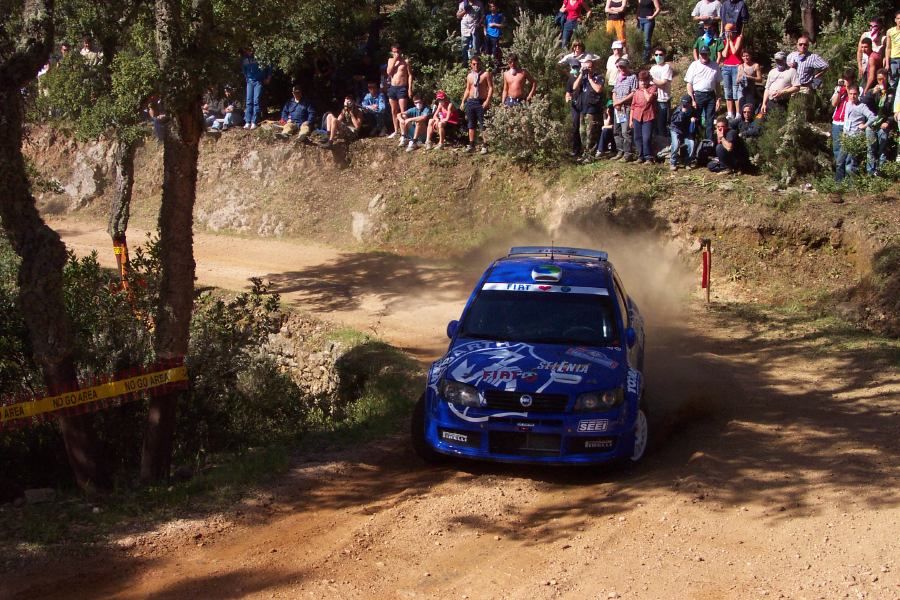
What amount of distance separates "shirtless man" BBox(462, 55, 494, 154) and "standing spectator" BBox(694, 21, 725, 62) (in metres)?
4.44

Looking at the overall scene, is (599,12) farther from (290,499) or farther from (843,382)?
(290,499)

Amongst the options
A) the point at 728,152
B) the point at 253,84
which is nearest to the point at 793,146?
the point at 728,152

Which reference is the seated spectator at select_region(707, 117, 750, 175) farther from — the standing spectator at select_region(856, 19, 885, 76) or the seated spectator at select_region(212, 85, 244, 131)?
the seated spectator at select_region(212, 85, 244, 131)

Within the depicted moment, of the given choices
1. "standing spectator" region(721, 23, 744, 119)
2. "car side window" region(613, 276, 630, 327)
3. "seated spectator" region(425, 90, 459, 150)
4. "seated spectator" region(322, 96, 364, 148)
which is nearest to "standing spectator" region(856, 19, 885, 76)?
"standing spectator" region(721, 23, 744, 119)

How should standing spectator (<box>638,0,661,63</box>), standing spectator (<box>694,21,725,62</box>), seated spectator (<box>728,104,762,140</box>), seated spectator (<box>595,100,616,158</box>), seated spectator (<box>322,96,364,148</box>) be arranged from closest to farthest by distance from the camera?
seated spectator (<box>728,104,762,140</box>) → standing spectator (<box>694,21,725,62</box>) → seated spectator (<box>595,100,616,158</box>) → standing spectator (<box>638,0,661,63</box>) → seated spectator (<box>322,96,364,148</box>)

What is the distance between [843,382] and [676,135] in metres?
7.82

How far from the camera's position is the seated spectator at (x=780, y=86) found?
17.7m

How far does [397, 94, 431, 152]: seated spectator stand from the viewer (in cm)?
2202

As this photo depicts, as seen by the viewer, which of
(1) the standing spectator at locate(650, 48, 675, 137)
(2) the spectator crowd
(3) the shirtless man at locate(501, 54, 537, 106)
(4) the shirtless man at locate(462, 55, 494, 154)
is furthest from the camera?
(4) the shirtless man at locate(462, 55, 494, 154)

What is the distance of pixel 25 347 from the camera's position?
1056 cm

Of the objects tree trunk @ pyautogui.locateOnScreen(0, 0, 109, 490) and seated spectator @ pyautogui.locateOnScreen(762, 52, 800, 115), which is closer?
tree trunk @ pyautogui.locateOnScreen(0, 0, 109, 490)

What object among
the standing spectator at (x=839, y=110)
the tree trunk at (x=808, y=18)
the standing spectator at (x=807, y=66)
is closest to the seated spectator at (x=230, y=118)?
the standing spectator at (x=807, y=66)

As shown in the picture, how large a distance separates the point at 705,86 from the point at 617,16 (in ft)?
16.4

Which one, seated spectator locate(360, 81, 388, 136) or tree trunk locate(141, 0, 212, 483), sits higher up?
seated spectator locate(360, 81, 388, 136)
